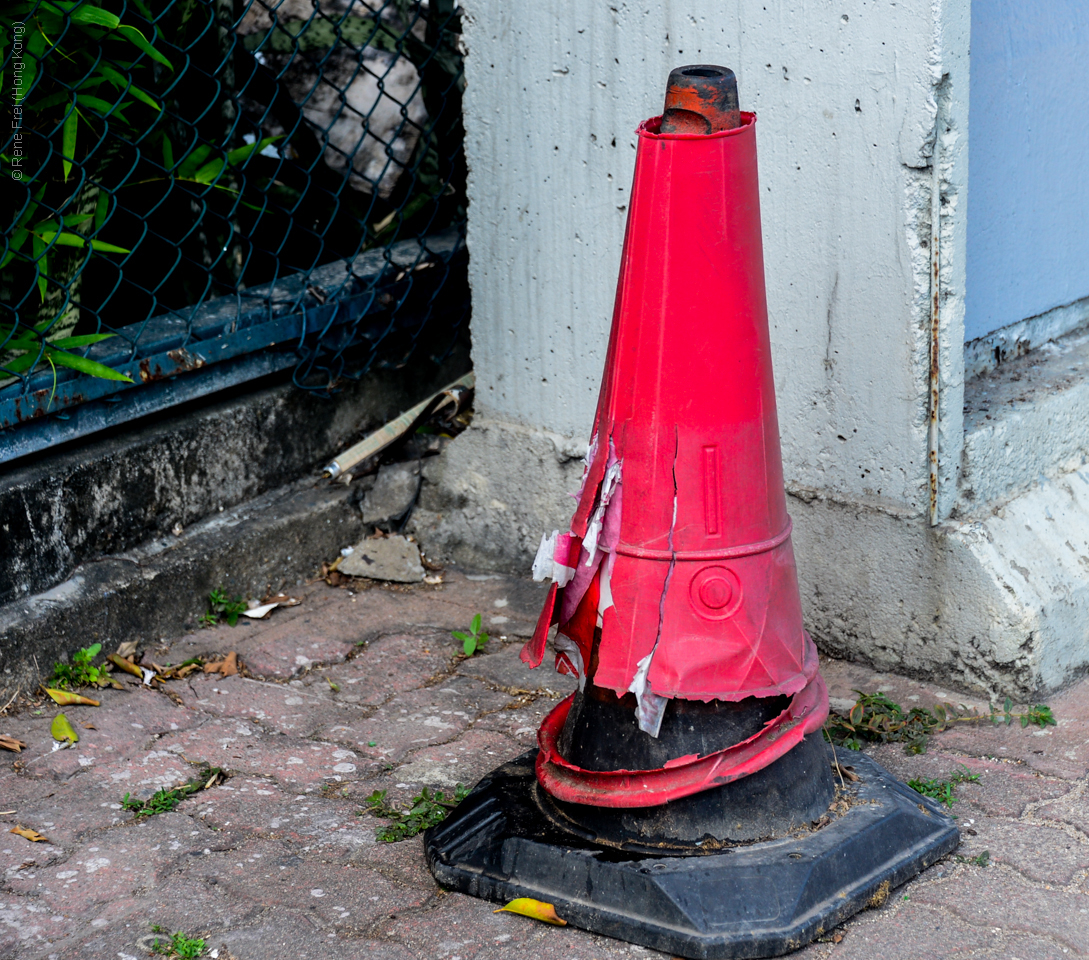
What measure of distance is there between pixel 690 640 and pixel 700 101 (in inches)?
31.7

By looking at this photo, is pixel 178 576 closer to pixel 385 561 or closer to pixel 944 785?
pixel 385 561

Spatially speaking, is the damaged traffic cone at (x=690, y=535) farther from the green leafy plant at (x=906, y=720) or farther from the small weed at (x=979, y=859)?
the green leafy plant at (x=906, y=720)

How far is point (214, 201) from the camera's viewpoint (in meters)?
3.21

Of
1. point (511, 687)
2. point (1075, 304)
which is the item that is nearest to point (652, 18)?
point (1075, 304)

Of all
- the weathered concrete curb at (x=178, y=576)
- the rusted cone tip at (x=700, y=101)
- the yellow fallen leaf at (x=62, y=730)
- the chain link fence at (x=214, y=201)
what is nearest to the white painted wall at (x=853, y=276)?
the chain link fence at (x=214, y=201)

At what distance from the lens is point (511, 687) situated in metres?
2.65

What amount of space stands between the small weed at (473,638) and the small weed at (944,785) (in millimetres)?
1048

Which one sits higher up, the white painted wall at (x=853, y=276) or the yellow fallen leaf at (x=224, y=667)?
the white painted wall at (x=853, y=276)

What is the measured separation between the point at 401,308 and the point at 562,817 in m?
1.78

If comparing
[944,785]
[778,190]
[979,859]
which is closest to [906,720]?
[944,785]

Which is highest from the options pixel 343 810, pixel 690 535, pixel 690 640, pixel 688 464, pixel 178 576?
pixel 688 464

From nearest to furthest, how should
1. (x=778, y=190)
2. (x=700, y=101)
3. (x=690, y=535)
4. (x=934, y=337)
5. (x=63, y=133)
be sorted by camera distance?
(x=700, y=101), (x=690, y=535), (x=934, y=337), (x=778, y=190), (x=63, y=133)

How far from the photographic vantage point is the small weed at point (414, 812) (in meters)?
2.09

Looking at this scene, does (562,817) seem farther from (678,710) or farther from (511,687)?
(511,687)
